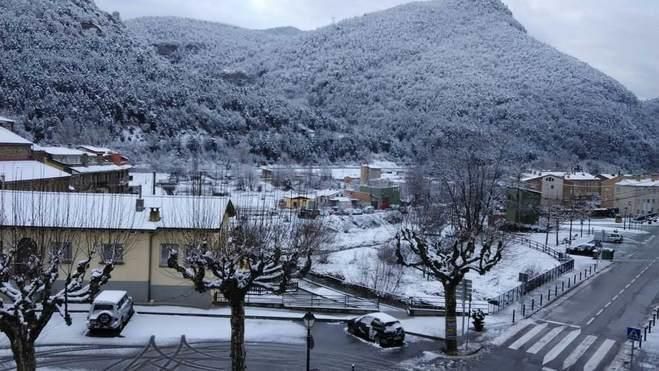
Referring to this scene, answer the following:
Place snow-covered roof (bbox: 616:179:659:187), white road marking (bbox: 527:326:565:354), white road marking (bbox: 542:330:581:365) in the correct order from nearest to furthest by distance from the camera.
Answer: white road marking (bbox: 542:330:581:365) < white road marking (bbox: 527:326:565:354) < snow-covered roof (bbox: 616:179:659:187)

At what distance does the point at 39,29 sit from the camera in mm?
134375

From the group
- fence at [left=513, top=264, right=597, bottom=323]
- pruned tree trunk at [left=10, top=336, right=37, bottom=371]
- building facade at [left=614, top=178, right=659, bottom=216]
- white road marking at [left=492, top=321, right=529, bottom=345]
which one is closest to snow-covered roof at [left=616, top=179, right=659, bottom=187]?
building facade at [left=614, top=178, right=659, bottom=216]

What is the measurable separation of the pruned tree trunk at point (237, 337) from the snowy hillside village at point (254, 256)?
8.6 inches

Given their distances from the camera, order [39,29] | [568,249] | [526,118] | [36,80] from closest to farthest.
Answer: [568,249] < [36,80] < [39,29] < [526,118]

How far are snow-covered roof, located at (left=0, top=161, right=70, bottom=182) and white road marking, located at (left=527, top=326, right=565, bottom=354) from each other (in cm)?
2988

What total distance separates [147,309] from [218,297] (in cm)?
302

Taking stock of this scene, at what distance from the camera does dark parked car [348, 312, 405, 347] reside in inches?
757

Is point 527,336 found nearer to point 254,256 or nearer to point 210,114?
point 254,256

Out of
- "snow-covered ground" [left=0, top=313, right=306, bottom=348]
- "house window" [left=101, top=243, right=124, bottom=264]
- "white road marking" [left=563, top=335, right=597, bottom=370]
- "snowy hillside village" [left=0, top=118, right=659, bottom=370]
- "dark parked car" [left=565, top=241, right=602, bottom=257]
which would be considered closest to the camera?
"white road marking" [left=563, top=335, right=597, bottom=370]

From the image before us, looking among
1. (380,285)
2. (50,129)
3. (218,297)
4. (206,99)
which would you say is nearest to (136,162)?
(50,129)

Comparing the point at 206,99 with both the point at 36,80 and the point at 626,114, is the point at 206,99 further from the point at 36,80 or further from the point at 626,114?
the point at 626,114

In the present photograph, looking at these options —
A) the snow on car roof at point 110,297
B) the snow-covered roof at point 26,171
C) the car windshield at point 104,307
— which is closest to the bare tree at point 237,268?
the snow on car roof at point 110,297

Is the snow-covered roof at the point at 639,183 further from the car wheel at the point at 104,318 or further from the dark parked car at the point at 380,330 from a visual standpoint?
the car wheel at the point at 104,318

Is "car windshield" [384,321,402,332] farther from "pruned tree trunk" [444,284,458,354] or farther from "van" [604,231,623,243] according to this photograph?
"van" [604,231,623,243]
